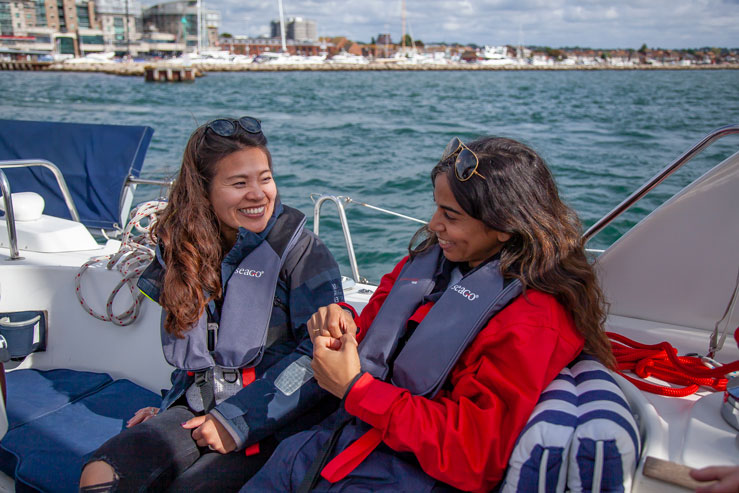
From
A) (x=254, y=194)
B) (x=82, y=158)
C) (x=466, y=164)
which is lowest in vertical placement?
(x=82, y=158)

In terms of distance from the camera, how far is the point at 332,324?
1.47 m

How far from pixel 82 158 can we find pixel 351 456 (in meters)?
3.49

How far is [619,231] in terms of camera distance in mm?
6953

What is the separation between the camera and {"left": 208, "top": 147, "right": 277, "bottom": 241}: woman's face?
5.89 ft

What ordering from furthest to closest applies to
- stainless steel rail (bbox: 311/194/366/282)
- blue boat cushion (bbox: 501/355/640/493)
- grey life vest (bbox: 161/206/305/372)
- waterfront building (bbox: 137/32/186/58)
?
1. waterfront building (bbox: 137/32/186/58)
2. stainless steel rail (bbox: 311/194/366/282)
3. grey life vest (bbox: 161/206/305/372)
4. blue boat cushion (bbox: 501/355/640/493)

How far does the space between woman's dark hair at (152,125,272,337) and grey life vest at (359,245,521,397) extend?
0.55 metres

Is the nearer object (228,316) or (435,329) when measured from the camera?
(435,329)

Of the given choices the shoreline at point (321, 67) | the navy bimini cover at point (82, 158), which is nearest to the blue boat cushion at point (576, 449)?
the navy bimini cover at point (82, 158)

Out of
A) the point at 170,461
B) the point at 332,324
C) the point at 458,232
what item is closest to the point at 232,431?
the point at 170,461

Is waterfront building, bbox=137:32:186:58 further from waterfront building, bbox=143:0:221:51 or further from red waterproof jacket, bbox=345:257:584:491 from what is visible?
red waterproof jacket, bbox=345:257:584:491

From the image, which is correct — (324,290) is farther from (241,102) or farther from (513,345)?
(241,102)

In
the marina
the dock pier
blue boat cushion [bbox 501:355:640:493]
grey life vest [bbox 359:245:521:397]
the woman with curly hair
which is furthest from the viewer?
the dock pier

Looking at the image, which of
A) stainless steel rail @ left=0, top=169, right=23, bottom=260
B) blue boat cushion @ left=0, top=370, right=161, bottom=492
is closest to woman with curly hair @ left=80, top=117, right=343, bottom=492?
blue boat cushion @ left=0, top=370, right=161, bottom=492

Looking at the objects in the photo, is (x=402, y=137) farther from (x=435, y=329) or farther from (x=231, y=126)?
(x=435, y=329)
